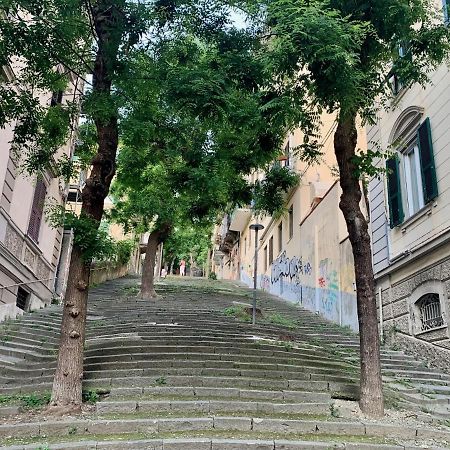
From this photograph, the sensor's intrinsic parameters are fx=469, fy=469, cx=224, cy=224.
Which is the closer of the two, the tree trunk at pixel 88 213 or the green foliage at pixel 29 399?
the tree trunk at pixel 88 213

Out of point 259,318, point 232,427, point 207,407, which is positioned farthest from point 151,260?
point 232,427

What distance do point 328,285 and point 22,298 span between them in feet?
30.7

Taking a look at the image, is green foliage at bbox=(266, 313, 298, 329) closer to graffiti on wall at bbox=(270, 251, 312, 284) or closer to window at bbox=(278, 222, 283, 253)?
graffiti on wall at bbox=(270, 251, 312, 284)

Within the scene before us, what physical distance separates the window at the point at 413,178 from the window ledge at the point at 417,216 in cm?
11

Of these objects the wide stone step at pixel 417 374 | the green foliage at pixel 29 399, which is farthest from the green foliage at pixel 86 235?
the wide stone step at pixel 417 374

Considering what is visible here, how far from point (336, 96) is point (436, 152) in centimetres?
434

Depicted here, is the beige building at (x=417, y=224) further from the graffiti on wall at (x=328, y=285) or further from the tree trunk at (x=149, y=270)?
the tree trunk at (x=149, y=270)

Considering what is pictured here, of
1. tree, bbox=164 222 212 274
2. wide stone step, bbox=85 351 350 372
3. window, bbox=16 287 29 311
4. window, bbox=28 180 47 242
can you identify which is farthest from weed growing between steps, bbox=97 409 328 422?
tree, bbox=164 222 212 274

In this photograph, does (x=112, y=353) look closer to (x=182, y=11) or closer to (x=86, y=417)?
(x=86, y=417)

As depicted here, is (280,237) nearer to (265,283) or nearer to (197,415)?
(265,283)

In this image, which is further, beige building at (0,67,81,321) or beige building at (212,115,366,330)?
beige building at (212,115,366,330)

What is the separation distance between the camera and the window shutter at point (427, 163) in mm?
9641

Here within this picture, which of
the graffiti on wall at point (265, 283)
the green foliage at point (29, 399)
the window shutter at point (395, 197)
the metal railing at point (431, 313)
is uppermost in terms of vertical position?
the graffiti on wall at point (265, 283)

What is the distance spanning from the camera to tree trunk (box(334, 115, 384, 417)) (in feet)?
21.6
